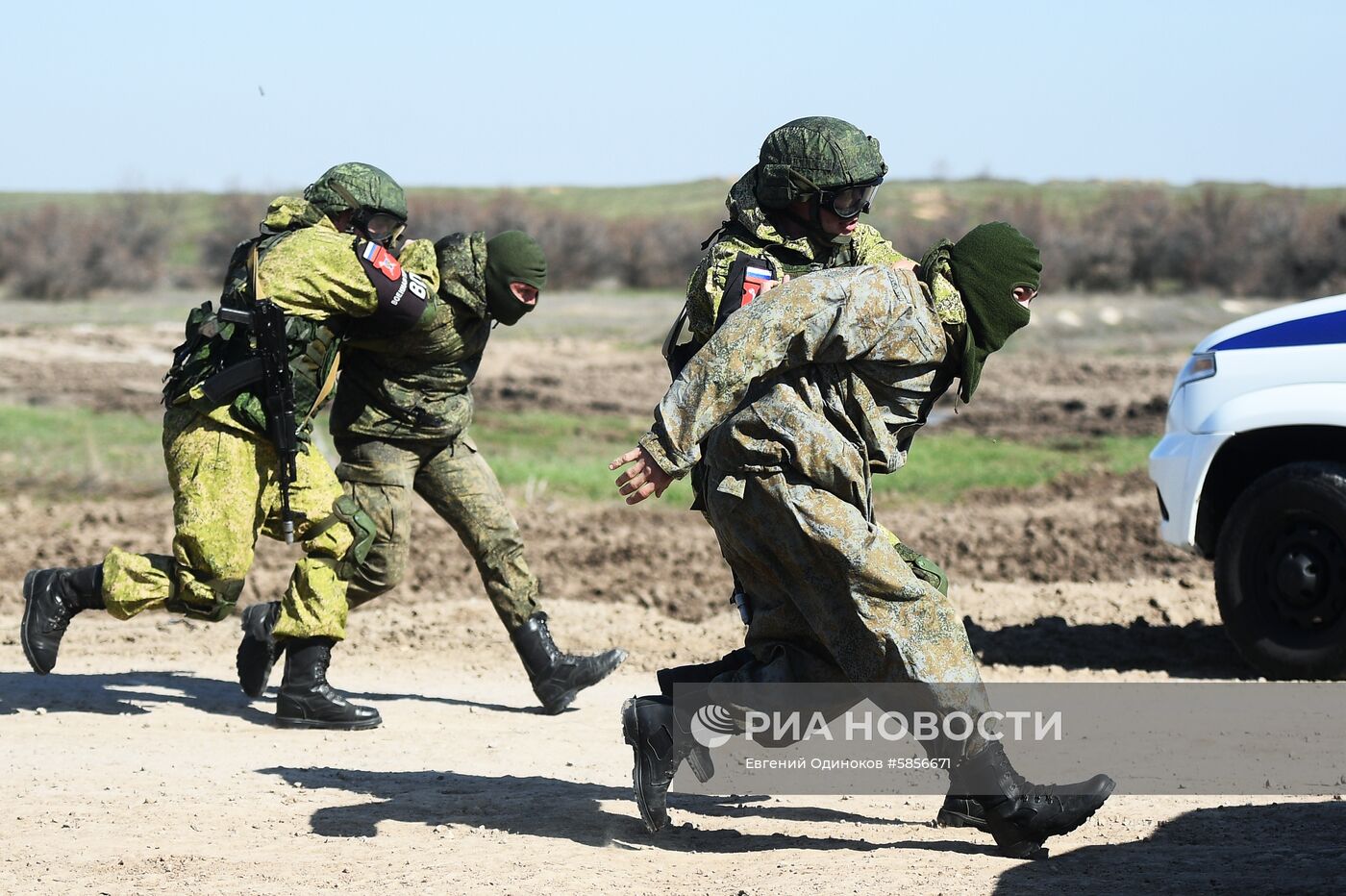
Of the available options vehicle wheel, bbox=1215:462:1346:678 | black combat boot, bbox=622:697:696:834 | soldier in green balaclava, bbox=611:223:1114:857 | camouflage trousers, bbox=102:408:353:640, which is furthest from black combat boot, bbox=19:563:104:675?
vehicle wheel, bbox=1215:462:1346:678

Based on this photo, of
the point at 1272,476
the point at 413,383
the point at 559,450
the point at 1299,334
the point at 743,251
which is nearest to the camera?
the point at 743,251

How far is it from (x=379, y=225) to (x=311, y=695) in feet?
6.27

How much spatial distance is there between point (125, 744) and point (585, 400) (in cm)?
1328

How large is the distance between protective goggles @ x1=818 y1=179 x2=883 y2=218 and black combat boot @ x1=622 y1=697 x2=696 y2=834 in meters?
1.52

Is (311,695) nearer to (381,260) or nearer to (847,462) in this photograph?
(381,260)

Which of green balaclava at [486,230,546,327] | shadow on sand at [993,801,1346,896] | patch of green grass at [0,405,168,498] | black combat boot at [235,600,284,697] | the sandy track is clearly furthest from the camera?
patch of green grass at [0,405,168,498]

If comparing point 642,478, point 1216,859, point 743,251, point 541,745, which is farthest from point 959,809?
point 541,745

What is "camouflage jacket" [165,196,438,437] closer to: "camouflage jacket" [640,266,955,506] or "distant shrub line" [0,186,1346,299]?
"camouflage jacket" [640,266,955,506]

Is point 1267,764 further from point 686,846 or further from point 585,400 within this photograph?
point 585,400

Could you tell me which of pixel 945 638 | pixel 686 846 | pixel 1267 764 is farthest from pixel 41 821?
pixel 1267 764

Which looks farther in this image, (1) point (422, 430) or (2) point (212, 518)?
(1) point (422, 430)

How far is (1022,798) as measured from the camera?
469 centimetres

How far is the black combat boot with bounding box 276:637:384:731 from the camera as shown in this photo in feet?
22.6

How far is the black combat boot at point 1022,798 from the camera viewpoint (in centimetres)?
466
